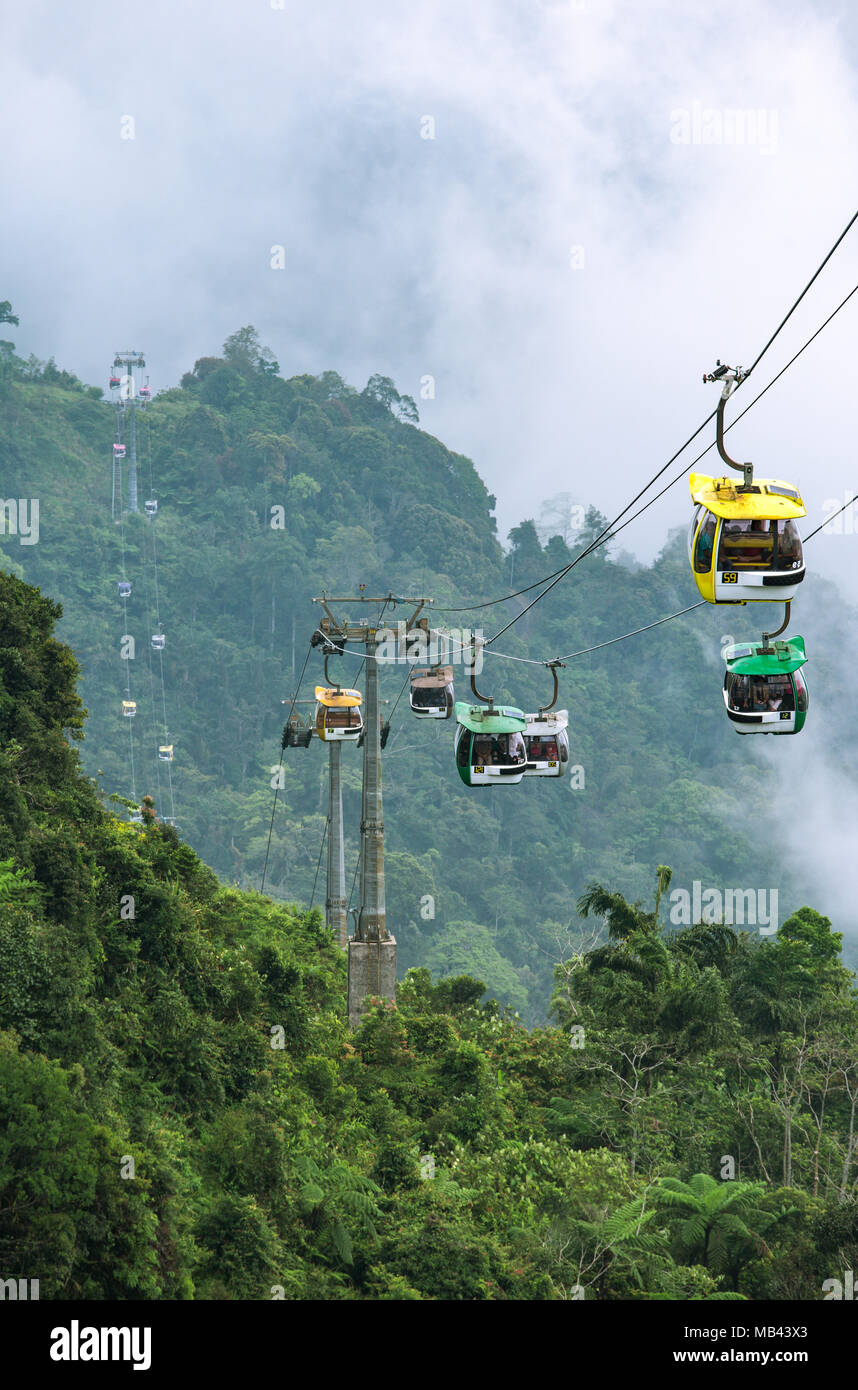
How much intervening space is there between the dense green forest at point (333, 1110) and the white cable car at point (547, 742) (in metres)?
4.28

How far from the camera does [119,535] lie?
9350 cm

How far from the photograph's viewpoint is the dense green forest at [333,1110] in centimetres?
1259

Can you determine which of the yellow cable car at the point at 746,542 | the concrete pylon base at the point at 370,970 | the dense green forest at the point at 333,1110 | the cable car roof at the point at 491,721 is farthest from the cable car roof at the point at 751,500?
the concrete pylon base at the point at 370,970

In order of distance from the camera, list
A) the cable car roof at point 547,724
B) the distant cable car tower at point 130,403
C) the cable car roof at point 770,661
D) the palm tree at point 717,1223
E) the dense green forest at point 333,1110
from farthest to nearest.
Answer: the distant cable car tower at point 130,403 → the cable car roof at point 547,724 → the palm tree at point 717,1223 → the cable car roof at point 770,661 → the dense green forest at point 333,1110

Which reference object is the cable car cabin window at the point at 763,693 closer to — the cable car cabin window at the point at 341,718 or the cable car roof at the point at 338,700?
the cable car roof at the point at 338,700

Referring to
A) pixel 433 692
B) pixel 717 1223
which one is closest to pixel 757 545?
pixel 717 1223

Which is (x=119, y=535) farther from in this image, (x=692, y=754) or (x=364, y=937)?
(x=364, y=937)

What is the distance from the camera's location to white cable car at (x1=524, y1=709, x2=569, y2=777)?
18672mm

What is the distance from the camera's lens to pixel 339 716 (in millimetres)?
25719

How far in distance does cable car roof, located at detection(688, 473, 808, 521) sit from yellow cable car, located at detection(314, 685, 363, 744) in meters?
14.0

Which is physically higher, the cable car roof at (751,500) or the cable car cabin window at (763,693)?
the cable car roof at (751,500)

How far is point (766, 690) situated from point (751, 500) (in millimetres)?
2757

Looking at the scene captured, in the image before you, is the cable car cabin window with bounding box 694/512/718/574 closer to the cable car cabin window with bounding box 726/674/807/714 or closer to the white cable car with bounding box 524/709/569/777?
the cable car cabin window with bounding box 726/674/807/714

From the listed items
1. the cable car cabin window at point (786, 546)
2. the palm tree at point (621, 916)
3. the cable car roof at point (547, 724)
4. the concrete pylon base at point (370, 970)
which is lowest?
the concrete pylon base at point (370, 970)
